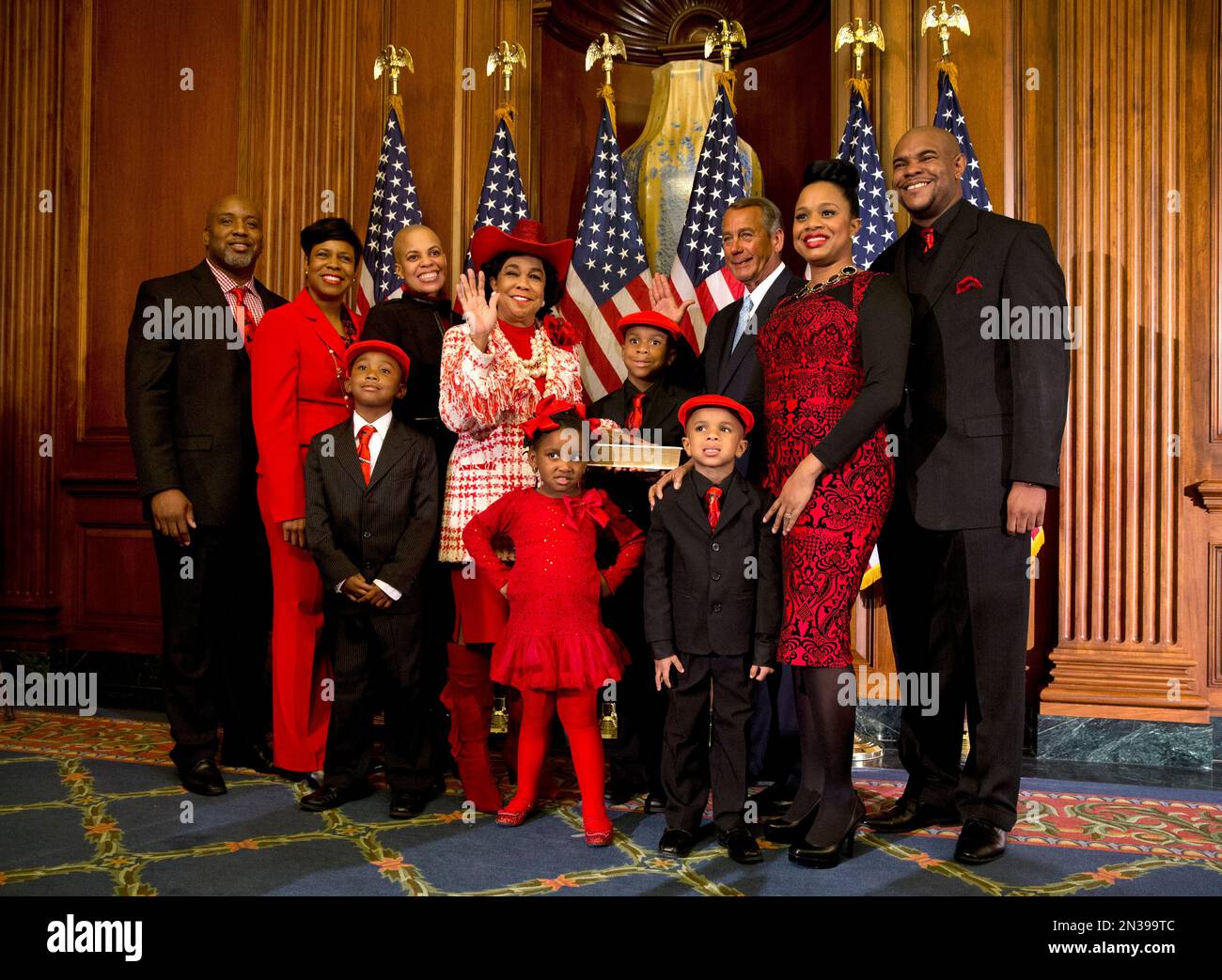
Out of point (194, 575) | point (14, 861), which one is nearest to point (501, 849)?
point (14, 861)

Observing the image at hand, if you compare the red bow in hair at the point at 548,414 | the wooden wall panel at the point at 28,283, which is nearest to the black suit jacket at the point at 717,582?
the red bow in hair at the point at 548,414

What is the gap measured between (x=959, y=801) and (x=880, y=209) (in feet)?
9.70

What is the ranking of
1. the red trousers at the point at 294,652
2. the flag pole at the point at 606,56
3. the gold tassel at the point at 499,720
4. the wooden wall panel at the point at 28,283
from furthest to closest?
the wooden wall panel at the point at 28,283
the flag pole at the point at 606,56
the gold tassel at the point at 499,720
the red trousers at the point at 294,652

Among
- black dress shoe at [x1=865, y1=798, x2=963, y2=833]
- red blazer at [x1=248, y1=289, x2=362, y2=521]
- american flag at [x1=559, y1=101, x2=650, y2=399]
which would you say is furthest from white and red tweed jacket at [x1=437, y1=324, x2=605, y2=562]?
american flag at [x1=559, y1=101, x2=650, y2=399]

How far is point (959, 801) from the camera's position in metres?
3.11

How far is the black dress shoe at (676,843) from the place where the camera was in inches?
119

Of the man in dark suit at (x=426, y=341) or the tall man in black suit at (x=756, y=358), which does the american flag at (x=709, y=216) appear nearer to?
the tall man in black suit at (x=756, y=358)

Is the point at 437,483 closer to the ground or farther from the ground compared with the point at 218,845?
farther from the ground

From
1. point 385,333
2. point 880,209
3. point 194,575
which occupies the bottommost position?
point 194,575

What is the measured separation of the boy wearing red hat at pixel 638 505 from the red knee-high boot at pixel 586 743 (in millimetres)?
430

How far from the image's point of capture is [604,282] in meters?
5.42

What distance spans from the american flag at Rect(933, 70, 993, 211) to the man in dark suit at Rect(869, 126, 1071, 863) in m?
1.72

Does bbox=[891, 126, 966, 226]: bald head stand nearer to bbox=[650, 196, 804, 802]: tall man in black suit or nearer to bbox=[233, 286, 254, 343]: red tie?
bbox=[650, 196, 804, 802]: tall man in black suit

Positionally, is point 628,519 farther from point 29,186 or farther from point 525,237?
point 29,186
